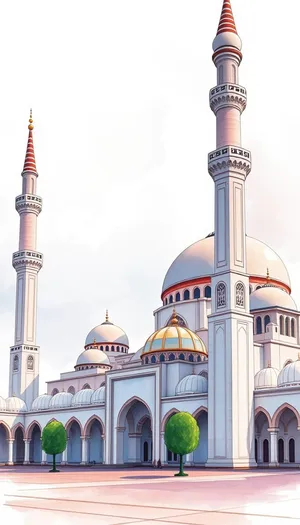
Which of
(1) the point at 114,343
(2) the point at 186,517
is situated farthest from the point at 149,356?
(2) the point at 186,517

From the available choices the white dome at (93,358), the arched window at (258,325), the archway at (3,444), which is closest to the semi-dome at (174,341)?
the arched window at (258,325)

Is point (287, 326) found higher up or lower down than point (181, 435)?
higher up

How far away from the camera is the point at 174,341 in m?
42.5

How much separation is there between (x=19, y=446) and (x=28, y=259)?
14.7m

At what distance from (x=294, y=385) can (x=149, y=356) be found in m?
10.7

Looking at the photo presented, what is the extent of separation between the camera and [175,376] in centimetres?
4109

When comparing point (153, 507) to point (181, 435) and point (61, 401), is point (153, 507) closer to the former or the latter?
point (181, 435)

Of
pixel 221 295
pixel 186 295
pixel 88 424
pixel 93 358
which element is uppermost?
pixel 186 295

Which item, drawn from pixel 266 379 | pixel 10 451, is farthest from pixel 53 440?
pixel 10 451

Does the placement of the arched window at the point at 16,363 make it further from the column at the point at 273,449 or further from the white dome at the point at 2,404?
the column at the point at 273,449

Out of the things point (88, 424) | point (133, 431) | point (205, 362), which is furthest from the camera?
point (88, 424)

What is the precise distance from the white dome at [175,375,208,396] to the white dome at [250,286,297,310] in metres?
9.15

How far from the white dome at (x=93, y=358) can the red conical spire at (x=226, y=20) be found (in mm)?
28830

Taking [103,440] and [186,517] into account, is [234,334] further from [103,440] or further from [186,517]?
[186,517]
